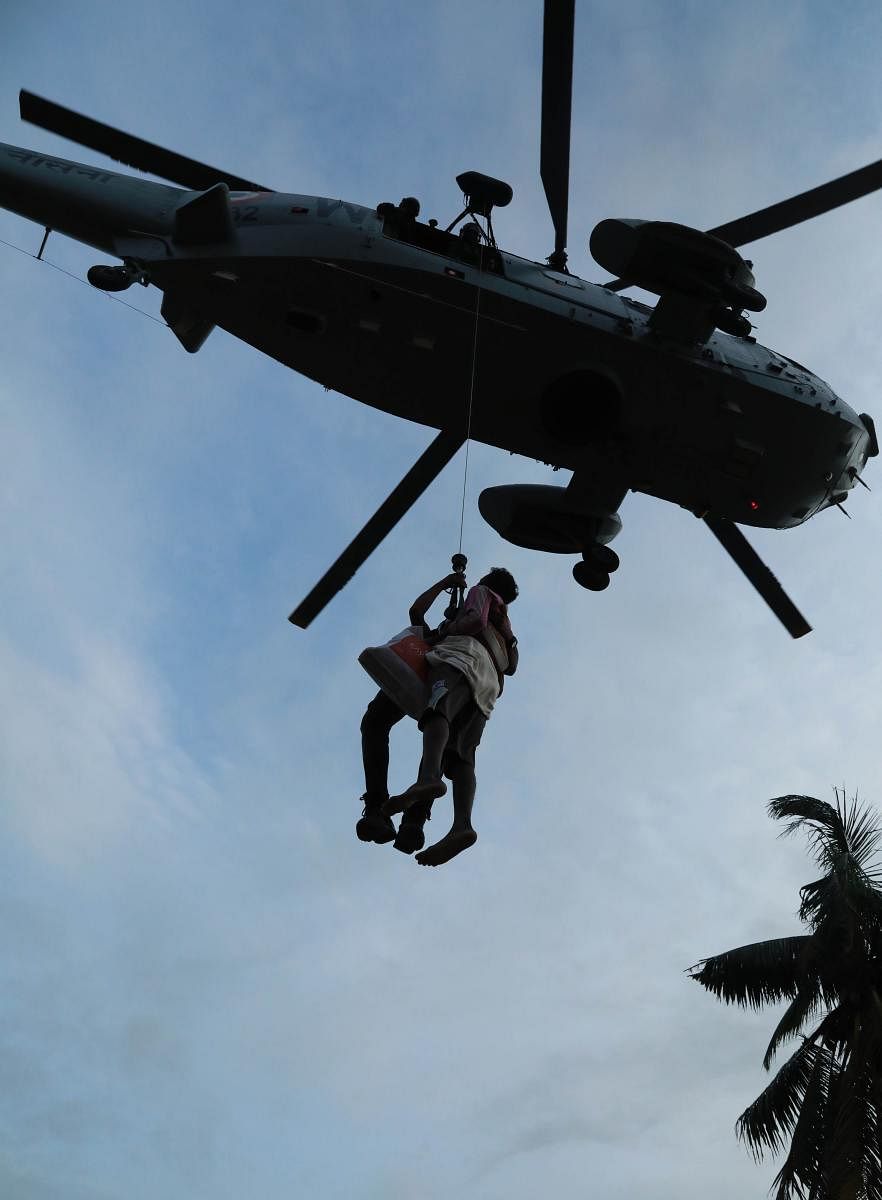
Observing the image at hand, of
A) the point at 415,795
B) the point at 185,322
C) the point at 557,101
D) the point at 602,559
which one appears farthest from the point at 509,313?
the point at 415,795

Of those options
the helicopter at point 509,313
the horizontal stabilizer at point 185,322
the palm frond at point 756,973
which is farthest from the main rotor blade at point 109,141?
the palm frond at point 756,973

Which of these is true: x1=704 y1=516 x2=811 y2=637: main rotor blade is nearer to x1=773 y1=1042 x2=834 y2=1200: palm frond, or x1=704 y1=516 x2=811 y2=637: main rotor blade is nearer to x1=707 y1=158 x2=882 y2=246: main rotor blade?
x1=707 y1=158 x2=882 y2=246: main rotor blade

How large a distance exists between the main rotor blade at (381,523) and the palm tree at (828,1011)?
20.1 feet

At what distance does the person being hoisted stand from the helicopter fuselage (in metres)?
3.26

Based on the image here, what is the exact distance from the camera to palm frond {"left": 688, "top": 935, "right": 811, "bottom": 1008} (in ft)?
45.8

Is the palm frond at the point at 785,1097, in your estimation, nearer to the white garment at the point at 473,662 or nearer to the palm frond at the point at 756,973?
the palm frond at the point at 756,973

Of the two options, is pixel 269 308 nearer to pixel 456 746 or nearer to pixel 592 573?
pixel 592 573

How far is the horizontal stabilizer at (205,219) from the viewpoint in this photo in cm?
1162

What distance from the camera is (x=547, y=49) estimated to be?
36.6 feet

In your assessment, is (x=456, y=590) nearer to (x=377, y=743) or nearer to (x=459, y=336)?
(x=377, y=743)

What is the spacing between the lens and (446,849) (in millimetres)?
7824

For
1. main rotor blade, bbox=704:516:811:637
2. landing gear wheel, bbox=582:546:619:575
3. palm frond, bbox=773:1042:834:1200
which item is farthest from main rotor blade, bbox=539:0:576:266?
palm frond, bbox=773:1042:834:1200

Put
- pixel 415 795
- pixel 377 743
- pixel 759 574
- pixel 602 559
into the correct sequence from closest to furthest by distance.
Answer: pixel 415 795 < pixel 377 743 < pixel 602 559 < pixel 759 574

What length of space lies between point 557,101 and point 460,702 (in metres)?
6.39
